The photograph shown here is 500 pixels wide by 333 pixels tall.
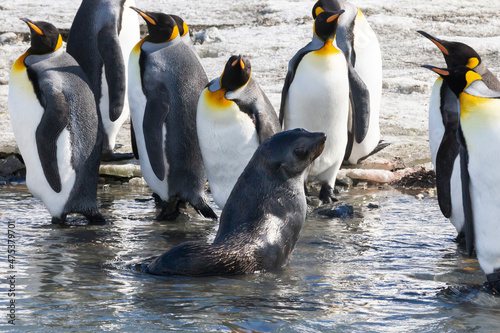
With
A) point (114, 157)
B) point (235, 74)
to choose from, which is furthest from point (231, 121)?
point (114, 157)

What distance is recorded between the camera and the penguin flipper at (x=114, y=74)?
6.57 m

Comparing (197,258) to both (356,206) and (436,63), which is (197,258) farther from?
(436,63)

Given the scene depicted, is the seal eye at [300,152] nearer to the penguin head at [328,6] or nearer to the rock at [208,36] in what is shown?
the penguin head at [328,6]

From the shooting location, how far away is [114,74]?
6.55 metres

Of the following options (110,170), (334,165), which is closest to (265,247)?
(334,165)

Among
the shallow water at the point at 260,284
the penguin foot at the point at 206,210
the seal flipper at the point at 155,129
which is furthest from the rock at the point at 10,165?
the penguin foot at the point at 206,210

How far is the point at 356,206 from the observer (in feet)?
18.9

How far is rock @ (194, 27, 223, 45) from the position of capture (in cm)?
1179

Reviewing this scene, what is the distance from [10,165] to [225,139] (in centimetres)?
242

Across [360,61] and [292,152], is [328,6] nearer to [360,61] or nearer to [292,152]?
[360,61]

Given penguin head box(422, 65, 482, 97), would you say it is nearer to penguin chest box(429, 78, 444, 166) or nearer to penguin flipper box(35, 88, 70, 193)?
penguin chest box(429, 78, 444, 166)

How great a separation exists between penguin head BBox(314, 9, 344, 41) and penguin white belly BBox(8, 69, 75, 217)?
207 cm

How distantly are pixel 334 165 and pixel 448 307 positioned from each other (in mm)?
2886

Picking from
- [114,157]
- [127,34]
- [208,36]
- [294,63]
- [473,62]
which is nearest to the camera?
[473,62]
